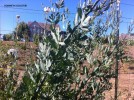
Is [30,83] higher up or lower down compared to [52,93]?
higher up

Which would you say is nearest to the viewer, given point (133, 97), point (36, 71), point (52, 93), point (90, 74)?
point (36, 71)

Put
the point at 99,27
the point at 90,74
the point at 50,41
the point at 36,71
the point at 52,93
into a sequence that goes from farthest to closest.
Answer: the point at 99,27
the point at 90,74
the point at 52,93
the point at 36,71
the point at 50,41

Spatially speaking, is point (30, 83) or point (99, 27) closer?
point (30, 83)

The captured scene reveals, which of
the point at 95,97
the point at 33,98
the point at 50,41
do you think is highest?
the point at 50,41

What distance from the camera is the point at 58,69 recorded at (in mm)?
1534

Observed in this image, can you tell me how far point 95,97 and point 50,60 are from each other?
0.79m

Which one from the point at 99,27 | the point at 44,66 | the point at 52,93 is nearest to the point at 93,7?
the point at 44,66

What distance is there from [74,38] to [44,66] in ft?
0.70

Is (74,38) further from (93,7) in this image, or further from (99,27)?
(99,27)

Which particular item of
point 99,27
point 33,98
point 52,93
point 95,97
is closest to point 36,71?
point 33,98

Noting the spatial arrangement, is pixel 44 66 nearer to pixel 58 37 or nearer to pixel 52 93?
pixel 58 37

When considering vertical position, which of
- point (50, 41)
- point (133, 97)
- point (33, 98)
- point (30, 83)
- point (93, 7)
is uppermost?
point (93, 7)

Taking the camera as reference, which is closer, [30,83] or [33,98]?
[30,83]

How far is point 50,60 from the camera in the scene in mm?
1496
